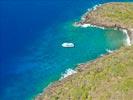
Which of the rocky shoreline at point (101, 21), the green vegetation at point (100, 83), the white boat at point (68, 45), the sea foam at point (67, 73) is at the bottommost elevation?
the green vegetation at point (100, 83)

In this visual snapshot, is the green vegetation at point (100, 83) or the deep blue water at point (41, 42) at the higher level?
the deep blue water at point (41, 42)

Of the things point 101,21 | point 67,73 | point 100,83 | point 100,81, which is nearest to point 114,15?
point 101,21

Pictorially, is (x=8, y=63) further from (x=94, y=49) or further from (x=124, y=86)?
(x=124, y=86)

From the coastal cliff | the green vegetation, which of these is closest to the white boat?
the coastal cliff

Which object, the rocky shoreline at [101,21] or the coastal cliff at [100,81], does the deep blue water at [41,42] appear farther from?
the coastal cliff at [100,81]

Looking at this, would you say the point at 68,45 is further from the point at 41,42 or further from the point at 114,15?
the point at 114,15

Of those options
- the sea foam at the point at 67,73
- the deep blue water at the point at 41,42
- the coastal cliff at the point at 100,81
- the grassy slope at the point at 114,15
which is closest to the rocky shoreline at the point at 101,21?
the grassy slope at the point at 114,15
